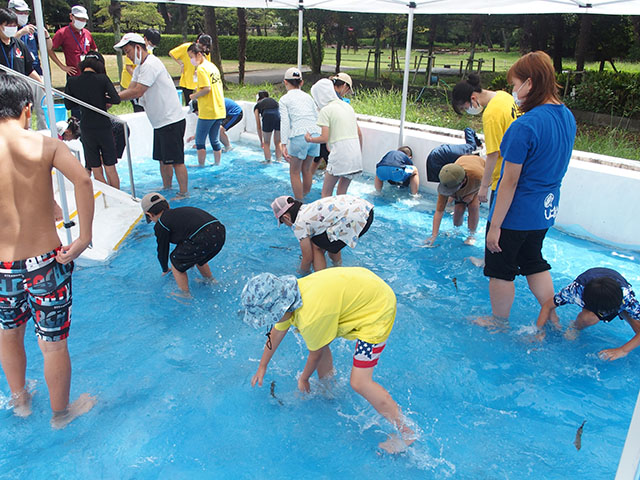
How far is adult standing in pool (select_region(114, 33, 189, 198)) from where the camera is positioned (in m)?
6.20

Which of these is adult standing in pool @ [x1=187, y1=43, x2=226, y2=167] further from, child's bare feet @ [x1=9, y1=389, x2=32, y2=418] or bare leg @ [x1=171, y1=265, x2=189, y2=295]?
child's bare feet @ [x1=9, y1=389, x2=32, y2=418]

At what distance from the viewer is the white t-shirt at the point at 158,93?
6.23 metres

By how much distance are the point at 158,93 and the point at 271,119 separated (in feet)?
7.95

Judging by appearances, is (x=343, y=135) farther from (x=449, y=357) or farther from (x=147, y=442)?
(x=147, y=442)

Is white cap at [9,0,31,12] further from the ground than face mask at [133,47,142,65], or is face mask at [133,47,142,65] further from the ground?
white cap at [9,0,31,12]

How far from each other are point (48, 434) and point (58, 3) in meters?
31.5

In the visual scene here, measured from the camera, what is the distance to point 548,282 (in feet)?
12.7

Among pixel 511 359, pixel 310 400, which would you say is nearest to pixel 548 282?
pixel 511 359

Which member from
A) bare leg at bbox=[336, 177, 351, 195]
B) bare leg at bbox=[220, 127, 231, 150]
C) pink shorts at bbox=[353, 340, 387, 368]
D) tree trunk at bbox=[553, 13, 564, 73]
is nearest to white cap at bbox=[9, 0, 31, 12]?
bare leg at bbox=[220, 127, 231, 150]

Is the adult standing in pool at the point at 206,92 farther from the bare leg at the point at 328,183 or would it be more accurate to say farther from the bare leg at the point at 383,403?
the bare leg at the point at 383,403

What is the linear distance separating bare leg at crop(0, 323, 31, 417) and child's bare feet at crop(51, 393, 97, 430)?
23cm

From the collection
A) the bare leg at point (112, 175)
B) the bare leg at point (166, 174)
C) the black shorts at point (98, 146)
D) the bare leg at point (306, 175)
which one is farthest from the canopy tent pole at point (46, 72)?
the bare leg at point (306, 175)

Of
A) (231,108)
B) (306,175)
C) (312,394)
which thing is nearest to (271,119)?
(231,108)

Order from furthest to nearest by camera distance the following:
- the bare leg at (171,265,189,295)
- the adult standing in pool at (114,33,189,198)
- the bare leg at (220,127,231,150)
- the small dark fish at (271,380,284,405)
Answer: the bare leg at (220,127,231,150), the adult standing in pool at (114,33,189,198), the bare leg at (171,265,189,295), the small dark fish at (271,380,284,405)
